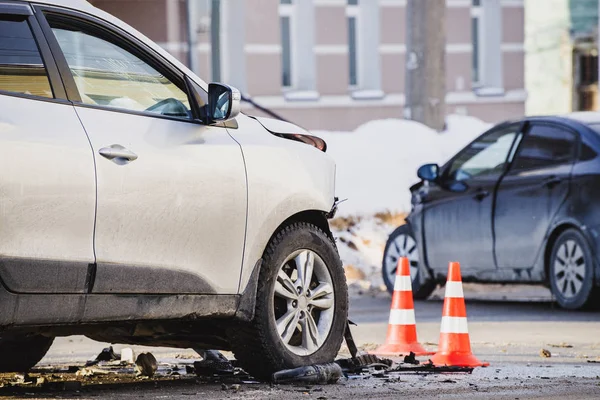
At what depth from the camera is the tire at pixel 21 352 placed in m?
8.40

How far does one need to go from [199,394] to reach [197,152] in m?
1.12

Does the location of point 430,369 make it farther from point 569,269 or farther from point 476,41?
point 476,41

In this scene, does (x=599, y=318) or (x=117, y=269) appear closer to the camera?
(x=117, y=269)

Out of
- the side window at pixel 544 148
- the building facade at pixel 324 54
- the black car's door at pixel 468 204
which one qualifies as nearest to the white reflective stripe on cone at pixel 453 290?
the side window at pixel 544 148

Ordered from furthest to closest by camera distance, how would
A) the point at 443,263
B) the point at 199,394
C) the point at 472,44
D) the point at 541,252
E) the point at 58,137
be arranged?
the point at 472,44 < the point at 443,263 < the point at 541,252 < the point at 199,394 < the point at 58,137

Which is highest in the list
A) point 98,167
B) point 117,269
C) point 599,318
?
point 98,167

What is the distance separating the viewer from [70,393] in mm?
7453

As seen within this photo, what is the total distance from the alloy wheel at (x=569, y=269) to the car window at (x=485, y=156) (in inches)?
44.5

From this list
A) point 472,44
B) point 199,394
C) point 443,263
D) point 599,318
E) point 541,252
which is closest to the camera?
point 199,394

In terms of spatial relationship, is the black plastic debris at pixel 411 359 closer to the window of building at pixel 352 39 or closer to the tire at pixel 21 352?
the tire at pixel 21 352

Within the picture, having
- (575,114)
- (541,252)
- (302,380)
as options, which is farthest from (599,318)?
(302,380)

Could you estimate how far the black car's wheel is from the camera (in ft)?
40.6

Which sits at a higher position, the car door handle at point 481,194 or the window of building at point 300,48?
the window of building at point 300,48

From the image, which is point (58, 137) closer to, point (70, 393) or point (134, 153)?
point (134, 153)
